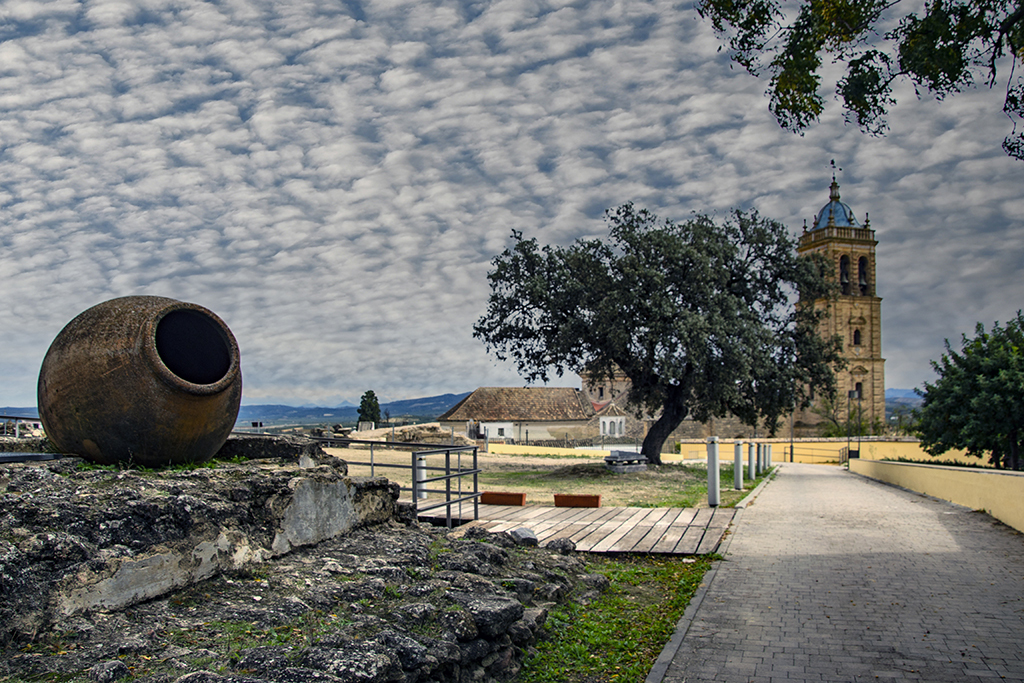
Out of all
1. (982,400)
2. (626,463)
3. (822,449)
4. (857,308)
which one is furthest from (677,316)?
(857,308)

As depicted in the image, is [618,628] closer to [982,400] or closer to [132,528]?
[132,528]

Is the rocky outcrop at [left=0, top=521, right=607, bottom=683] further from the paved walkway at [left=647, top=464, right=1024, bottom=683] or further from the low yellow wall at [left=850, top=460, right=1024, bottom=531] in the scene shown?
the low yellow wall at [left=850, top=460, right=1024, bottom=531]

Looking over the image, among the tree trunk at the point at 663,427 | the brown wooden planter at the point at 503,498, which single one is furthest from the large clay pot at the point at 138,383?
the tree trunk at the point at 663,427

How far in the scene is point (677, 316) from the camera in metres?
22.3

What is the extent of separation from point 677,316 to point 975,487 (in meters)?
10.2

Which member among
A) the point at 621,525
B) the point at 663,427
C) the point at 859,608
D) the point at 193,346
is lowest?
the point at 621,525

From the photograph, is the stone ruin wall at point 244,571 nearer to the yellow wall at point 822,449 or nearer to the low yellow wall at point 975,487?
the low yellow wall at point 975,487

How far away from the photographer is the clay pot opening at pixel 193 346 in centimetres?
552

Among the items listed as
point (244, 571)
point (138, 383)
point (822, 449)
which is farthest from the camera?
point (822, 449)

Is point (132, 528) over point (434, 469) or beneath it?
over

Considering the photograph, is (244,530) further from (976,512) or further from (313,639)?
(976,512)

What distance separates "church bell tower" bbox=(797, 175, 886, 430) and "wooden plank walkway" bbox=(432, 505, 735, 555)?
74.2 meters

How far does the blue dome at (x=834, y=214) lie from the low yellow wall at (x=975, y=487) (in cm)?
6720

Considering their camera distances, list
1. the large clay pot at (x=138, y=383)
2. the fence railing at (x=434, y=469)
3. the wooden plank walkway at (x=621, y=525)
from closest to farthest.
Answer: the large clay pot at (x=138, y=383), the fence railing at (x=434, y=469), the wooden plank walkway at (x=621, y=525)
